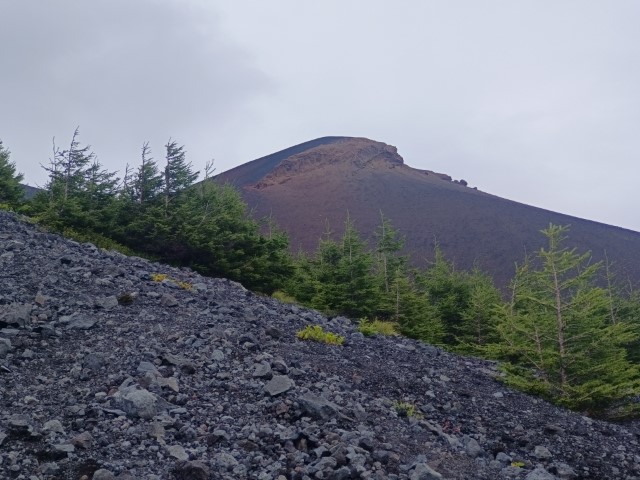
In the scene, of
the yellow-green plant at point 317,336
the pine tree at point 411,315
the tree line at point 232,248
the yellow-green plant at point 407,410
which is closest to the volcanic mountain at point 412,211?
the tree line at point 232,248

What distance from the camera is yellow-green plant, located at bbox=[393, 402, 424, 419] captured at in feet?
23.5

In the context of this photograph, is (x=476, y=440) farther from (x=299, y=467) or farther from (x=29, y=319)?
(x=29, y=319)

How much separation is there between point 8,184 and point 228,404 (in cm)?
2280

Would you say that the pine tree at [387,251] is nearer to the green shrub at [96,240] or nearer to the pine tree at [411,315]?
the pine tree at [411,315]

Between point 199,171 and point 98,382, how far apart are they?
755 inches

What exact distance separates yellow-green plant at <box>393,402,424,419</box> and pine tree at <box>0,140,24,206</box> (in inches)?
832

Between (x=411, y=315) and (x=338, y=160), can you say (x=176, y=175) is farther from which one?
(x=338, y=160)

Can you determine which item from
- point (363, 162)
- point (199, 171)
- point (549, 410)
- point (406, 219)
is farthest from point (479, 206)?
point (549, 410)

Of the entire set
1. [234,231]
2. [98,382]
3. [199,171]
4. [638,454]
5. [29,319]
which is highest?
[199,171]

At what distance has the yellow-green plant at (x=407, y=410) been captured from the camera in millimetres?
7168

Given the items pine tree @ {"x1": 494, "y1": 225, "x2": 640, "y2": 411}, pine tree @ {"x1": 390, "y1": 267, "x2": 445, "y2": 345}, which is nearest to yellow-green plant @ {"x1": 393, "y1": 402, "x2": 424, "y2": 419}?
pine tree @ {"x1": 494, "y1": 225, "x2": 640, "y2": 411}

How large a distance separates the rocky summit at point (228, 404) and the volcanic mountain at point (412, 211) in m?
53.2

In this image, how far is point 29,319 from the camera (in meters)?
7.81

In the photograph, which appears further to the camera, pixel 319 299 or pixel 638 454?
pixel 319 299
